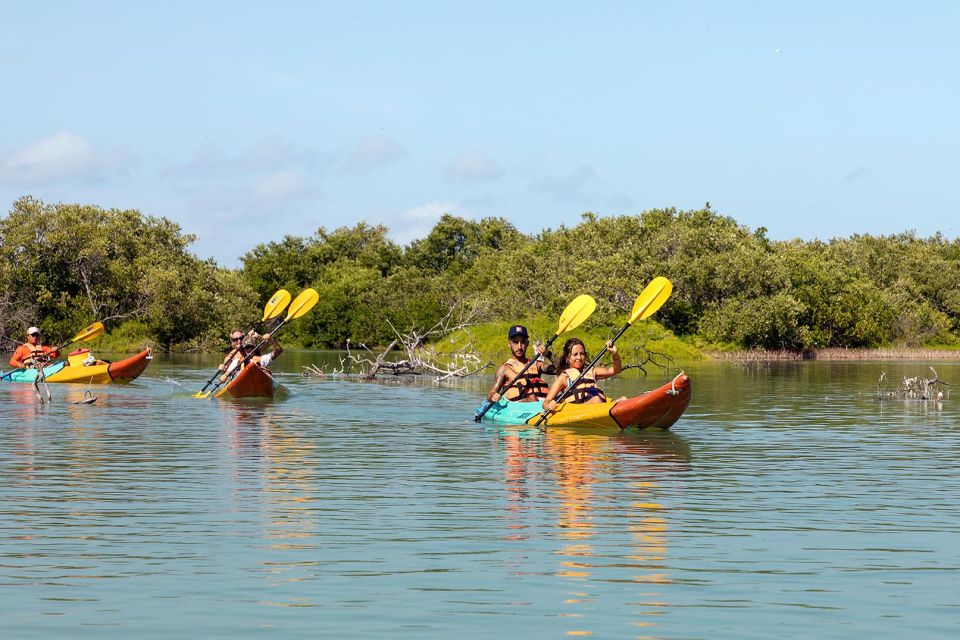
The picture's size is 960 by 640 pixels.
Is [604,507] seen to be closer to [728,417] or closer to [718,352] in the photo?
[728,417]

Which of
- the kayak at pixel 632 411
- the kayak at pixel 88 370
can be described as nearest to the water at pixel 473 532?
the kayak at pixel 632 411

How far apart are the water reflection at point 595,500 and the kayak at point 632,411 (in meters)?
0.16

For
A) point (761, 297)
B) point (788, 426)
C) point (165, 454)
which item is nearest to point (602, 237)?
point (761, 297)

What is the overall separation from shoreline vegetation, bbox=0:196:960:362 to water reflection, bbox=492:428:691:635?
27554 mm

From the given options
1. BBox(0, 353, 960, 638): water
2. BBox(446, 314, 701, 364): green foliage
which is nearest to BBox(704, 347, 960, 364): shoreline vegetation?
BBox(446, 314, 701, 364): green foliage

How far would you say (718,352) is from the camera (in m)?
54.9

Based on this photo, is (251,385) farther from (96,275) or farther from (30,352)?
(96,275)

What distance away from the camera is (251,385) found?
22125mm

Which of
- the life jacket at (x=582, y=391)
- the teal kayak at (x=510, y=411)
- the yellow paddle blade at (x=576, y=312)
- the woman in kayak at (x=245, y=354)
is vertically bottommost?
the teal kayak at (x=510, y=411)

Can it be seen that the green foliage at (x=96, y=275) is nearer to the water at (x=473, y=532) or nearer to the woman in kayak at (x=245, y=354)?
the woman in kayak at (x=245, y=354)

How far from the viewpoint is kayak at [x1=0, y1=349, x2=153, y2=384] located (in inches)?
1078

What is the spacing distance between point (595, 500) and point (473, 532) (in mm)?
1774

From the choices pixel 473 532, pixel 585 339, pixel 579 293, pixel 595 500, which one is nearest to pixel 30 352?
pixel 595 500

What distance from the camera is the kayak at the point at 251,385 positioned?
21678 mm
